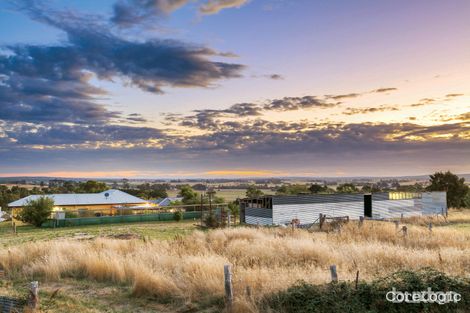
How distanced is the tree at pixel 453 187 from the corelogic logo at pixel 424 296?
64025 mm

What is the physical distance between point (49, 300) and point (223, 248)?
8.32m

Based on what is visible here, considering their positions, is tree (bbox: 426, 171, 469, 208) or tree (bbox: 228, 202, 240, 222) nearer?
tree (bbox: 228, 202, 240, 222)

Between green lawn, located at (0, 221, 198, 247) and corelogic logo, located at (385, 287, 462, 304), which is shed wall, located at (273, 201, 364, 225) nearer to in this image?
green lawn, located at (0, 221, 198, 247)

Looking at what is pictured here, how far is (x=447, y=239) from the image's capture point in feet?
67.3

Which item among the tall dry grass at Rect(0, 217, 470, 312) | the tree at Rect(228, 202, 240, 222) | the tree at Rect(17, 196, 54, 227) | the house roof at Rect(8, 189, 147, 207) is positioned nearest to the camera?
the tall dry grass at Rect(0, 217, 470, 312)

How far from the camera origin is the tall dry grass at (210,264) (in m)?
10.6

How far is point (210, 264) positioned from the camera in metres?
12.0

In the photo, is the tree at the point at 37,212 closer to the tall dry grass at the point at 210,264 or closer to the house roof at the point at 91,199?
the house roof at the point at 91,199

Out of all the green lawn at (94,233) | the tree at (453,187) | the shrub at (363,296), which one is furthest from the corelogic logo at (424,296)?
the tree at (453,187)

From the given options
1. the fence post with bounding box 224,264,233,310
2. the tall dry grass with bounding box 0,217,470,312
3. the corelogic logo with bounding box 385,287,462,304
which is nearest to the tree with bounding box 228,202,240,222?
the tall dry grass with bounding box 0,217,470,312

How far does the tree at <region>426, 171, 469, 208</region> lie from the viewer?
6500 cm

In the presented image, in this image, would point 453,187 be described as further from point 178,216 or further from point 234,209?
point 178,216

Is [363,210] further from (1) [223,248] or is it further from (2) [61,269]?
(2) [61,269]

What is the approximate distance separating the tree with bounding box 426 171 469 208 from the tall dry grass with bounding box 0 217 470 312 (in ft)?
169
